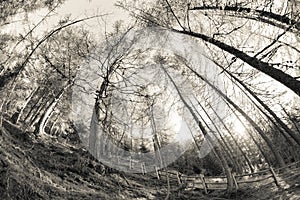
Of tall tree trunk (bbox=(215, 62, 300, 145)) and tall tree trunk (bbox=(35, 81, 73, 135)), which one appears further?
tall tree trunk (bbox=(35, 81, 73, 135))

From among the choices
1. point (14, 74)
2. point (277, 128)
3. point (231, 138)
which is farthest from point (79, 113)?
point (277, 128)

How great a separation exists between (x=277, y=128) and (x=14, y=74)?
10062 mm

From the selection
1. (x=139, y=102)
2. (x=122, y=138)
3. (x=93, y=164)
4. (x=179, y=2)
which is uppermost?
(x=179, y=2)

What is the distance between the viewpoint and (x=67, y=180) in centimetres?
830

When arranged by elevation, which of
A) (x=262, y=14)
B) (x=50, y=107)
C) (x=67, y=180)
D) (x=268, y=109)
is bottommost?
(x=67, y=180)

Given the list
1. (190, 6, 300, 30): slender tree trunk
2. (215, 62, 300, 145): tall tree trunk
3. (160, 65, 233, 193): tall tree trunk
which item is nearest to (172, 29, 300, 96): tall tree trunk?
(215, 62, 300, 145): tall tree trunk

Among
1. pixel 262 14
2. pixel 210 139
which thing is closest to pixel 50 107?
pixel 210 139

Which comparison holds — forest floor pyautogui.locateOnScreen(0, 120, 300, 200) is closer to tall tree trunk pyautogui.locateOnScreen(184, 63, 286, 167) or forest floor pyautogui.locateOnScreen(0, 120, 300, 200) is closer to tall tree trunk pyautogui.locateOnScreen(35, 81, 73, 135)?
tall tree trunk pyautogui.locateOnScreen(35, 81, 73, 135)

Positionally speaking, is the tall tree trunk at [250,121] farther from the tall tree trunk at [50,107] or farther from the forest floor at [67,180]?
the tall tree trunk at [50,107]

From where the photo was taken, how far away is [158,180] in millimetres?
12367

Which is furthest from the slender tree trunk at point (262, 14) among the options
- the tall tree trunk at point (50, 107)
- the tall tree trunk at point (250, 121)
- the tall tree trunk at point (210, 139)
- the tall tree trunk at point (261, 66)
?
the tall tree trunk at point (50, 107)

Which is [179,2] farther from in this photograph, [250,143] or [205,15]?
[250,143]

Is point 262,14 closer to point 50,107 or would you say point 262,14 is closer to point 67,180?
point 67,180

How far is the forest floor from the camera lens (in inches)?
253
